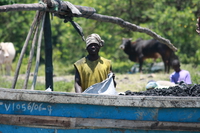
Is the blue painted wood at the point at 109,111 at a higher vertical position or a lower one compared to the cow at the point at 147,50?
higher

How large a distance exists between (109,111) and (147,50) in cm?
1116

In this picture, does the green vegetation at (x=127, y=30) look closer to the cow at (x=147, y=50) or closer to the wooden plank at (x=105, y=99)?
the cow at (x=147, y=50)

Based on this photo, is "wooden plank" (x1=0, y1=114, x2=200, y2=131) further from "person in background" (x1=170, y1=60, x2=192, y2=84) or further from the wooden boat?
"person in background" (x1=170, y1=60, x2=192, y2=84)

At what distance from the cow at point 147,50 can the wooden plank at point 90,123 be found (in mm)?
10290

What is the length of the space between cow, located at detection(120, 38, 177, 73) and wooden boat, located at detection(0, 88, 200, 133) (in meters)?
10.3

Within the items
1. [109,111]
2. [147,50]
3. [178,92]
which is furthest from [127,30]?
[109,111]

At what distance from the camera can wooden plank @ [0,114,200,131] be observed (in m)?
4.07

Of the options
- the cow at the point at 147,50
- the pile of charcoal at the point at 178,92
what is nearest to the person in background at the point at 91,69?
the pile of charcoal at the point at 178,92

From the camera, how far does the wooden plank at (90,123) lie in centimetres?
407

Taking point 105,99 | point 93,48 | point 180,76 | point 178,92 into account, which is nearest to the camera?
point 105,99

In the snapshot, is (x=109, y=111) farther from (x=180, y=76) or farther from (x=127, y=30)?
(x=127, y=30)

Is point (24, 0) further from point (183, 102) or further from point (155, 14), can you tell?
point (183, 102)

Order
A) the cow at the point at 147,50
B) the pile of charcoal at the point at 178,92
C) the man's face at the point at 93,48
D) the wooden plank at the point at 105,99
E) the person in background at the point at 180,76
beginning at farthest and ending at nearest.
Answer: the cow at the point at 147,50, the person in background at the point at 180,76, the man's face at the point at 93,48, the pile of charcoal at the point at 178,92, the wooden plank at the point at 105,99

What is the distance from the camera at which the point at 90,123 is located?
4078 mm
